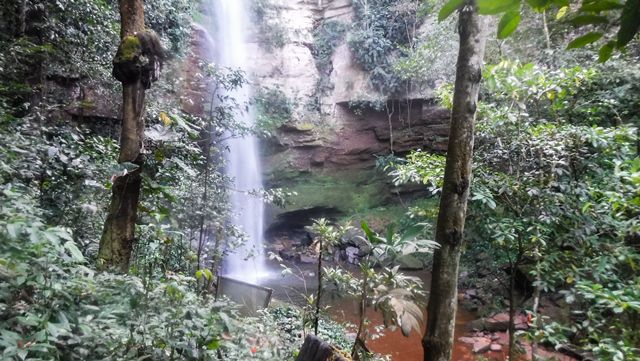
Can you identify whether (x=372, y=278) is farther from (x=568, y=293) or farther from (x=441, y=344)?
(x=568, y=293)

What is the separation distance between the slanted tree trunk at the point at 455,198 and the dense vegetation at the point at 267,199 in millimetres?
149

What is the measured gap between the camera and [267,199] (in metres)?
5.77

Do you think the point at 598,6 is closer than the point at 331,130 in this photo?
Yes

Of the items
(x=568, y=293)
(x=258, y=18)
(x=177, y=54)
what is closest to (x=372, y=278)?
(x=568, y=293)

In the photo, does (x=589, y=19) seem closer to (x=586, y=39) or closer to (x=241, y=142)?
(x=586, y=39)

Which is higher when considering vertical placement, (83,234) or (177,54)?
(177,54)

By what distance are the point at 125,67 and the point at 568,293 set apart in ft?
11.7

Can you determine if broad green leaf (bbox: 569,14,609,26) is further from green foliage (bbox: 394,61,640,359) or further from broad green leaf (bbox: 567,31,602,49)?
green foliage (bbox: 394,61,640,359)

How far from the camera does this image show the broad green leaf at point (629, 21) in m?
0.59

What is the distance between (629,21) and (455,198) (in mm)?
1554

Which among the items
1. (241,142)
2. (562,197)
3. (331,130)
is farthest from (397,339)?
(331,130)

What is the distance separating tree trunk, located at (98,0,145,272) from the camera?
8.60ft

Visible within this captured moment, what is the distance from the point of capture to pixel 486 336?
5805mm

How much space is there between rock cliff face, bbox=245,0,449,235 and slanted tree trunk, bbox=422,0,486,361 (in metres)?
10.5
